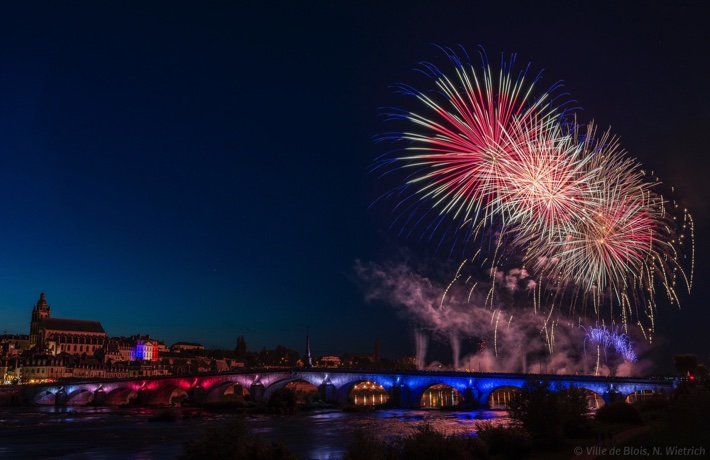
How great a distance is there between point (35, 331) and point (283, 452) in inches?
7273

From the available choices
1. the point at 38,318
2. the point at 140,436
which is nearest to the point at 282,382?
the point at 140,436

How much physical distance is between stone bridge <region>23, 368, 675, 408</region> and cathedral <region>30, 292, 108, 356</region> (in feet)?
177

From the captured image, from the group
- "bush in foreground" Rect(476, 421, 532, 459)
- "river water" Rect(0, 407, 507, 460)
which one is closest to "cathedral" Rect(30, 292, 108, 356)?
"river water" Rect(0, 407, 507, 460)

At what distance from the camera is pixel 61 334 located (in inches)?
6978

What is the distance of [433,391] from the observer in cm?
15512

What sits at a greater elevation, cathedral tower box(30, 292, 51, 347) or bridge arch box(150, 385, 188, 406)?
cathedral tower box(30, 292, 51, 347)

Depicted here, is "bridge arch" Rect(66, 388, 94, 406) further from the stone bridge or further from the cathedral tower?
the cathedral tower

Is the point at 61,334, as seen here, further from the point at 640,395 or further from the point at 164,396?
the point at 640,395

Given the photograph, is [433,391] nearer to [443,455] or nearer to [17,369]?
[17,369]

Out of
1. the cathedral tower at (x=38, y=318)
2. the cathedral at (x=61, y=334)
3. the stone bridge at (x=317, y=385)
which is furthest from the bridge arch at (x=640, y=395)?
the cathedral tower at (x=38, y=318)

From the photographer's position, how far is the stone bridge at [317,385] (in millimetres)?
81062

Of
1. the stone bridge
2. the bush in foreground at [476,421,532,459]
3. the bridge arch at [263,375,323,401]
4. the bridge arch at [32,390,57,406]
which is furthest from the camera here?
the bridge arch at [32,390,57,406]

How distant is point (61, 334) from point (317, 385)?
107 metres

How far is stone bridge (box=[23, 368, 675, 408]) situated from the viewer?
81062 millimetres
